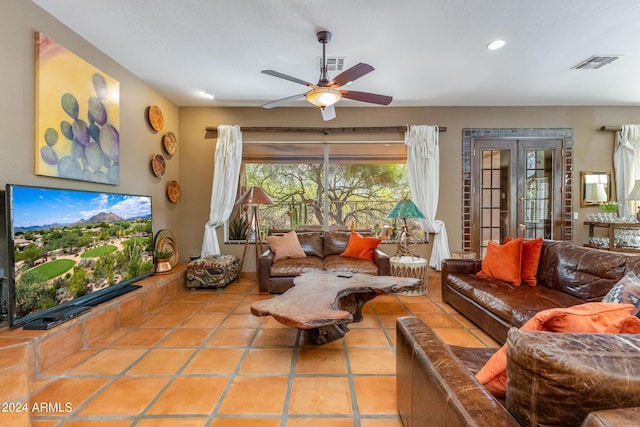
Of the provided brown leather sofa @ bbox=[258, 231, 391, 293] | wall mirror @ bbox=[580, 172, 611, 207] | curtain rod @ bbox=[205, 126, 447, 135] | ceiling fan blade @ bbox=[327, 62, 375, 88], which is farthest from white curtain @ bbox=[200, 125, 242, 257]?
wall mirror @ bbox=[580, 172, 611, 207]

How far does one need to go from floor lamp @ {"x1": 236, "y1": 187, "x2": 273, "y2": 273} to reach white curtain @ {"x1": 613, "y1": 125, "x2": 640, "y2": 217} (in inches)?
226

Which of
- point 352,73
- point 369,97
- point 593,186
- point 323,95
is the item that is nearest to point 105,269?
point 323,95

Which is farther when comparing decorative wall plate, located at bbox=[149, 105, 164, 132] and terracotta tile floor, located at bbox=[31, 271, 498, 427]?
decorative wall plate, located at bbox=[149, 105, 164, 132]

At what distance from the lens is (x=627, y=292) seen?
1655 mm

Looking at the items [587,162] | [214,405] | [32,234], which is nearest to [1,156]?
[32,234]

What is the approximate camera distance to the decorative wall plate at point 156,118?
165 inches

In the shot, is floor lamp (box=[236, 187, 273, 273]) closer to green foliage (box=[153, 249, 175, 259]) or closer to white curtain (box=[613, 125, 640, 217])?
green foliage (box=[153, 249, 175, 259])

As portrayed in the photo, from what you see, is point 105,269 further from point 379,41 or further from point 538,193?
point 538,193

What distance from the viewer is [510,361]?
2.77 ft

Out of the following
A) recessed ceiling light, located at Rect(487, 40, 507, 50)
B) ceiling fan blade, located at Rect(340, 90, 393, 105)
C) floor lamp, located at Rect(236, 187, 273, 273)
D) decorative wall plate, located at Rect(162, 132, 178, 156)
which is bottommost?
floor lamp, located at Rect(236, 187, 273, 273)

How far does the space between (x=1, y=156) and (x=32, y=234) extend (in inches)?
27.2

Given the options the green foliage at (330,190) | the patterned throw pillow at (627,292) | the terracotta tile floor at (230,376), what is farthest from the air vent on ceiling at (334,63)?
the patterned throw pillow at (627,292)

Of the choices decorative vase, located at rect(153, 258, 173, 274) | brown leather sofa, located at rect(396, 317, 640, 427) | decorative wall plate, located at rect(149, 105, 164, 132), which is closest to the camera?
brown leather sofa, located at rect(396, 317, 640, 427)

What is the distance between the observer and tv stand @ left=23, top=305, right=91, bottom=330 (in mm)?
2131
